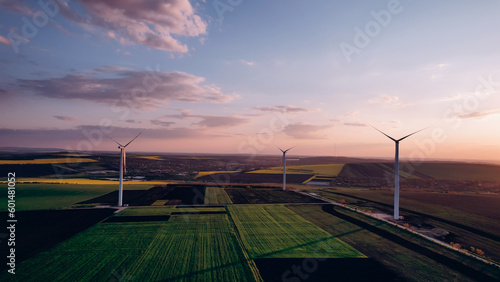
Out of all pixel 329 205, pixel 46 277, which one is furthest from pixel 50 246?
pixel 329 205

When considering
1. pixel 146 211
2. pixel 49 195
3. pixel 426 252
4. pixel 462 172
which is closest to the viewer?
pixel 426 252

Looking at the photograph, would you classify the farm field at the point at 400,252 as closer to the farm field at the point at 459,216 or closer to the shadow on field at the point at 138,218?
the farm field at the point at 459,216

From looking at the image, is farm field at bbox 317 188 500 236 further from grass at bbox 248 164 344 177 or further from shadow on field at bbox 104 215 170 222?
grass at bbox 248 164 344 177

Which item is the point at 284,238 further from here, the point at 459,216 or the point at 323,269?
the point at 459,216

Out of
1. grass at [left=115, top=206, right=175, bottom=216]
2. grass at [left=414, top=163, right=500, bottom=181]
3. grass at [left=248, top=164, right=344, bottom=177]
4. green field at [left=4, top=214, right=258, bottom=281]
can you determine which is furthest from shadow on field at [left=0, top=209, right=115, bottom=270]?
grass at [left=414, top=163, right=500, bottom=181]

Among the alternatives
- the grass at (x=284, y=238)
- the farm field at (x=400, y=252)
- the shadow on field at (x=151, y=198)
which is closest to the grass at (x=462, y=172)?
the farm field at (x=400, y=252)

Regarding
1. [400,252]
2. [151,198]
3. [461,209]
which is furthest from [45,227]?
[461,209]
